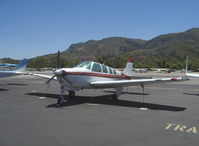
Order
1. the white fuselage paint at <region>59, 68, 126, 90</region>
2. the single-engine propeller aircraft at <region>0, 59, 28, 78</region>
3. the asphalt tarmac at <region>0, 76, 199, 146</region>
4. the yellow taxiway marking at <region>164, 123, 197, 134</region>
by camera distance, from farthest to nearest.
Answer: the single-engine propeller aircraft at <region>0, 59, 28, 78</region> → the white fuselage paint at <region>59, 68, 126, 90</region> → the yellow taxiway marking at <region>164, 123, 197, 134</region> → the asphalt tarmac at <region>0, 76, 199, 146</region>

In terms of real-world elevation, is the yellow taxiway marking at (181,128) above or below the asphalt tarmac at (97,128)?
below

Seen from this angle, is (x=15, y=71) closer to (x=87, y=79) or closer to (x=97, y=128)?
(x=87, y=79)

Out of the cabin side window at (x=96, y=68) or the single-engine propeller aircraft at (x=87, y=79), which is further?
the cabin side window at (x=96, y=68)

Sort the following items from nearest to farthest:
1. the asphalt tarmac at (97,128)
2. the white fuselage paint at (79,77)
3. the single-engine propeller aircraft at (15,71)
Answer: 1. the asphalt tarmac at (97,128)
2. the white fuselage paint at (79,77)
3. the single-engine propeller aircraft at (15,71)

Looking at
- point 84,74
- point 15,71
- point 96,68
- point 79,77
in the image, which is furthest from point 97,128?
point 15,71

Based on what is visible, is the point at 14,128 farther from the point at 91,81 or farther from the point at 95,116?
the point at 91,81

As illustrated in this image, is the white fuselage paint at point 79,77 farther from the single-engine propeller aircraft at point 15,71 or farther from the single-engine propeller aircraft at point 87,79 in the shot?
the single-engine propeller aircraft at point 15,71

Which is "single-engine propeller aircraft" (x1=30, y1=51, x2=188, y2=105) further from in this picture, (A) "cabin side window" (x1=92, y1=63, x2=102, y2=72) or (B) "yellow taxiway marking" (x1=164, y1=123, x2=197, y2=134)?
(B) "yellow taxiway marking" (x1=164, y1=123, x2=197, y2=134)

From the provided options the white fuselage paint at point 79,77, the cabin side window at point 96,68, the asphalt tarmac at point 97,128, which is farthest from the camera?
the cabin side window at point 96,68

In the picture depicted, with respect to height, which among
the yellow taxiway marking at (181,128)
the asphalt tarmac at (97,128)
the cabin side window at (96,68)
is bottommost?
the yellow taxiway marking at (181,128)

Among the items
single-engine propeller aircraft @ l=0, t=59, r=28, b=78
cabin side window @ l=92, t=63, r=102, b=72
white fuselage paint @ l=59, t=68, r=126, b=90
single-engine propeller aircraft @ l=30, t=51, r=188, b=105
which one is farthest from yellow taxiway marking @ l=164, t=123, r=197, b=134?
single-engine propeller aircraft @ l=0, t=59, r=28, b=78

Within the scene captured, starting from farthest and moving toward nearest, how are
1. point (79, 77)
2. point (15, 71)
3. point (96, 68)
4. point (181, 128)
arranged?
point (15, 71)
point (96, 68)
point (79, 77)
point (181, 128)

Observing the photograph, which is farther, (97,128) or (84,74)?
(84,74)

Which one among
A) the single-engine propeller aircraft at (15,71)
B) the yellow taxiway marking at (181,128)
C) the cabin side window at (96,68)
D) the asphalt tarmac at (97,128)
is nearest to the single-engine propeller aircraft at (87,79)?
the cabin side window at (96,68)
